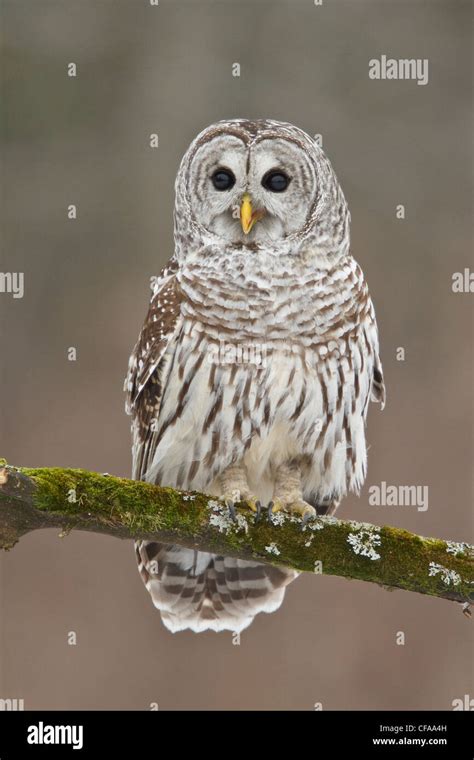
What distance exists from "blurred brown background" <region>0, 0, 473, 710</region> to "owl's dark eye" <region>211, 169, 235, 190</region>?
180cm

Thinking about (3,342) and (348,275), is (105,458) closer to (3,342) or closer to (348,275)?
(3,342)

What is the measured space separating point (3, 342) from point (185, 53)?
83.8 inches

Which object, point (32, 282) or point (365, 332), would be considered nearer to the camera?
point (365, 332)

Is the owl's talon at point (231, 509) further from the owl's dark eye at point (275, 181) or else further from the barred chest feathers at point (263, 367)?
the owl's dark eye at point (275, 181)

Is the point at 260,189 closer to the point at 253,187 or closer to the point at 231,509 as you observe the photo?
the point at 253,187

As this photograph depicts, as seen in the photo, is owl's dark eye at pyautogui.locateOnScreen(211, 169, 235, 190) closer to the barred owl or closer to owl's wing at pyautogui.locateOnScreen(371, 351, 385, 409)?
the barred owl

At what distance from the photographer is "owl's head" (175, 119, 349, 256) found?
3.96 meters

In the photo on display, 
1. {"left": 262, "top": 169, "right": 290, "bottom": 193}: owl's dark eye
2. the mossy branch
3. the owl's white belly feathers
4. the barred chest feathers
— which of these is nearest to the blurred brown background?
the owl's white belly feathers

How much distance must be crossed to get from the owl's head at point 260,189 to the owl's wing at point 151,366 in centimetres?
23

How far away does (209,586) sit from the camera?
14.4ft

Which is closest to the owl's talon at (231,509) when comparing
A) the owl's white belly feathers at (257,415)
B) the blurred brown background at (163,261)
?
the owl's white belly feathers at (257,415)

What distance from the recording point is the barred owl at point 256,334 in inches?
152
